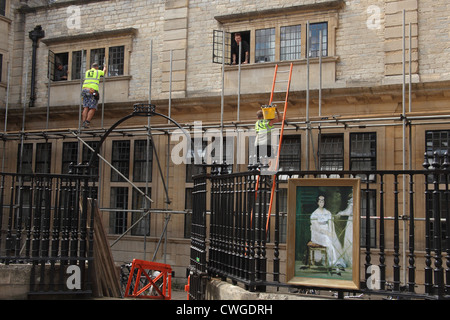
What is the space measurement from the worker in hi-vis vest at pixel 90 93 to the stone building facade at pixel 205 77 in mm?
537

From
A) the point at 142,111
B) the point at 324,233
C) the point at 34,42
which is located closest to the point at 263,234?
the point at 324,233

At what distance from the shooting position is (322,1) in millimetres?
16422

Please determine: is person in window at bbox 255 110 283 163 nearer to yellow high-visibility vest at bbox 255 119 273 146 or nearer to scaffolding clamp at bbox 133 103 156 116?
yellow high-visibility vest at bbox 255 119 273 146

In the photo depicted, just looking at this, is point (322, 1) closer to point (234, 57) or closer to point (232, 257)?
point (234, 57)

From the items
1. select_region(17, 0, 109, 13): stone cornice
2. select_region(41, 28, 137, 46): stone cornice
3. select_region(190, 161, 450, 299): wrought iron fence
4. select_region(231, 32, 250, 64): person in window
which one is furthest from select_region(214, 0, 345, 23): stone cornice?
select_region(190, 161, 450, 299): wrought iron fence

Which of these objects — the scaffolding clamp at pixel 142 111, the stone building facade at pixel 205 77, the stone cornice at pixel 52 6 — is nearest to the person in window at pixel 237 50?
the stone building facade at pixel 205 77

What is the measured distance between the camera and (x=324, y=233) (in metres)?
5.88

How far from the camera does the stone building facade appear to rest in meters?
15.0

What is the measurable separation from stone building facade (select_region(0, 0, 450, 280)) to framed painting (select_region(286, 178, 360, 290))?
778 centimetres

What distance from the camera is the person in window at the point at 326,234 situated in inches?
227

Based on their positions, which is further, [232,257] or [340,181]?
[232,257]

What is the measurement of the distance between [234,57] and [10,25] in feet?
30.5

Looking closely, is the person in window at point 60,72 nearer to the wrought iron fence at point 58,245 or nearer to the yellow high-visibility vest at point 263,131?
the yellow high-visibility vest at point 263,131
